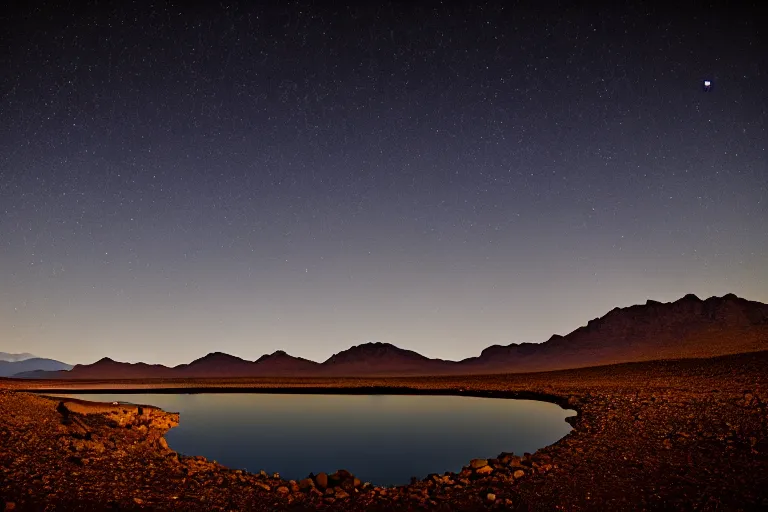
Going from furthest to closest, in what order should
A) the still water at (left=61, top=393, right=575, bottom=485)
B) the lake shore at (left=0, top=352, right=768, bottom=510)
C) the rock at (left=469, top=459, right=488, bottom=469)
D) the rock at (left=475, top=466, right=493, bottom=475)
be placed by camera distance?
the still water at (left=61, top=393, right=575, bottom=485) → the rock at (left=469, top=459, right=488, bottom=469) → the rock at (left=475, top=466, right=493, bottom=475) → the lake shore at (left=0, top=352, right=768, bottom=510)

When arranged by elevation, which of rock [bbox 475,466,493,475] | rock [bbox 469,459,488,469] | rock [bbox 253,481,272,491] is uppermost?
rock [bbox 469,459,488,469]

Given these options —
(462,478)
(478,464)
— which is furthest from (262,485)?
(478,464)

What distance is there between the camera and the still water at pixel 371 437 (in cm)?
1873

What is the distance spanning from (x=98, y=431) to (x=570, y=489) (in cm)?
1468

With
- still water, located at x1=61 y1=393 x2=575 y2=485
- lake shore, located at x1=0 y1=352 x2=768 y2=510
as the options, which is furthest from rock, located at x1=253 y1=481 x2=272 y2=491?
still water, located at x1=61 y1=393 x2=575 y2=485

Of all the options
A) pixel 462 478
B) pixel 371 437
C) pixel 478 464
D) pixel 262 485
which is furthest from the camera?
pixel 371 437

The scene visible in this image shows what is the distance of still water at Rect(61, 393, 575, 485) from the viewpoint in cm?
1873

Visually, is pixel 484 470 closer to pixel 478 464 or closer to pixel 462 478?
pixel 478 464

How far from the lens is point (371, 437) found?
84.4ft

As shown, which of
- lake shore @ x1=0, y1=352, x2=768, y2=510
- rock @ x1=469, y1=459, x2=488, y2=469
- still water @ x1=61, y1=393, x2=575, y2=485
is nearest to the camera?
lake shore @ x1=0, y1=352, x2=768, y2=510

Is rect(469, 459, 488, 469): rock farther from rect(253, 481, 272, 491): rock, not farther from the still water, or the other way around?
rect(253, 481, 272, 491): rock

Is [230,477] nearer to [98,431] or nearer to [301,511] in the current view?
[301,511]

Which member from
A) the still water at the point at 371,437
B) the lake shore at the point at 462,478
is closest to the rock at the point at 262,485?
the lake shore at the point at 462,478

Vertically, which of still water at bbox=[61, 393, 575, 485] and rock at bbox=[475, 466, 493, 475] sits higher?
rock at bbox=[475, 466, 493, 475]
